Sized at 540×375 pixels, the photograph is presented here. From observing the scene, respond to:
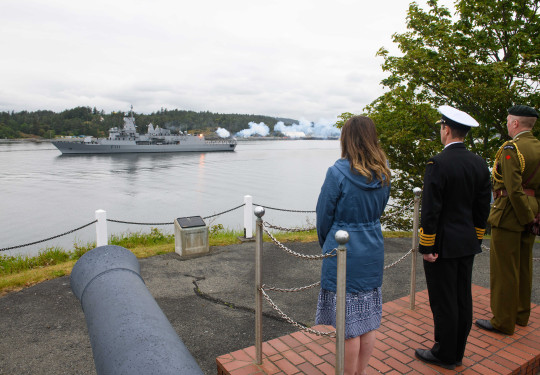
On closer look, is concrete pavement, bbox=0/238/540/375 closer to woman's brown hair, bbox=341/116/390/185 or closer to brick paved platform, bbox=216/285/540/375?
brick paved platform, bbox=216/285/540/375

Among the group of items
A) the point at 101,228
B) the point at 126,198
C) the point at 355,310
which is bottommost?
the point at 126,198

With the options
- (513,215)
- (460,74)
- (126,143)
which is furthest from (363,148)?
(126,143)

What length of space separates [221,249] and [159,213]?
17.0 m

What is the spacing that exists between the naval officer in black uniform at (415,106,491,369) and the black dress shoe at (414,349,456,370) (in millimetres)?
36

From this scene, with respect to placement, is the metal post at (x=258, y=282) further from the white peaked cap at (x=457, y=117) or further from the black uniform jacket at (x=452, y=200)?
the white peaked cap at (x=457, y=117)

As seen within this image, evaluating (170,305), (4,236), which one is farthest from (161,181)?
(170,305)

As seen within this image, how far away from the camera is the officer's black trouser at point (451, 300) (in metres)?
3.02

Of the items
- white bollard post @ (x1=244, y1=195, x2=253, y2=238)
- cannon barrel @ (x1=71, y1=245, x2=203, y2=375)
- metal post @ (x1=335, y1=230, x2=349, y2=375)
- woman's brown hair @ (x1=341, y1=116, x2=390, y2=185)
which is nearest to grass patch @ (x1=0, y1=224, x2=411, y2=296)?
white bollard post @ (x1=244, y1=195, x2=253, y2=238)

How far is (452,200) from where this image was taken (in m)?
2.92

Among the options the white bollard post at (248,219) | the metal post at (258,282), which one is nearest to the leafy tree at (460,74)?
the white bollard post at (248,219)

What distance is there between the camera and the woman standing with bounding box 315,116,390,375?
244 centimetres

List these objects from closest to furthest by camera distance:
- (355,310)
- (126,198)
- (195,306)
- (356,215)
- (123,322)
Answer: (123,322) → (356,215) → (355,310) → (195,306) → (126,198)

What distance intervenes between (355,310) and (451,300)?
957 mm

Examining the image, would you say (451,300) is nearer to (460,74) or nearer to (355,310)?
(355,310)
